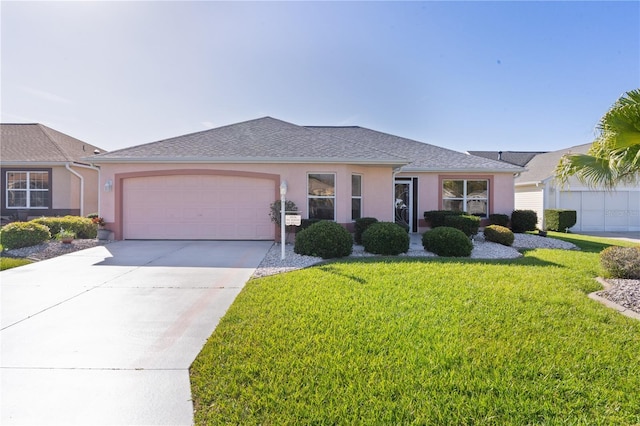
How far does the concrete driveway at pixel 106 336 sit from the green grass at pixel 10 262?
0.47 m

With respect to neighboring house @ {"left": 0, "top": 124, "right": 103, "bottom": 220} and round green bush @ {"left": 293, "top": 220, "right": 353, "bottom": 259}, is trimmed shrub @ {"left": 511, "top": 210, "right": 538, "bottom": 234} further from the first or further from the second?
neighboring house @ {"left": 0, "top": 124, "right": 103, "bottom": 220}

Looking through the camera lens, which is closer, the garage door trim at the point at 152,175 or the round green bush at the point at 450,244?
the round green bush at the point at 450,244

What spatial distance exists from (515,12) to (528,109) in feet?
18.1

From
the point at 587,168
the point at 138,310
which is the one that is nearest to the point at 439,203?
the point at 587,168

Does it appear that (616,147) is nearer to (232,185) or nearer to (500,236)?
(500,236)

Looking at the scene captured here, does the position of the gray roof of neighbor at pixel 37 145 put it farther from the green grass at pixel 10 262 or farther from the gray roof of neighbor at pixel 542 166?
the gray roof of neighbor at pixel 542 166

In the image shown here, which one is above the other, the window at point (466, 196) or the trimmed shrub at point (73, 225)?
the window at point (466, 196)

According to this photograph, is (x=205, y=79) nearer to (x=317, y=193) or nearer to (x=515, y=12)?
(x=317, y=193)

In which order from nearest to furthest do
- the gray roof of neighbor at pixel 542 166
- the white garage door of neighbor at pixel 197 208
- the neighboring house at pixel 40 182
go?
the white garage door of neighbor at pixel 197 208 → the neighboring house at pixel 40 182 → the gray roof of neighbor at pixel 542 166

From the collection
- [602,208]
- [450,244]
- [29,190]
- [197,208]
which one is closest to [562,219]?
[602,208]

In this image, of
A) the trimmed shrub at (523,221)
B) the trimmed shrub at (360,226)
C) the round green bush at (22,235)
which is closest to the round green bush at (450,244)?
the trimmed shrub at (360,226)

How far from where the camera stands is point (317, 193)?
36.3 feet

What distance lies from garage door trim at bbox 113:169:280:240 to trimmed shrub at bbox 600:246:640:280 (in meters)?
9.22

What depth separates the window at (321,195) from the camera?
11047 millimetres
